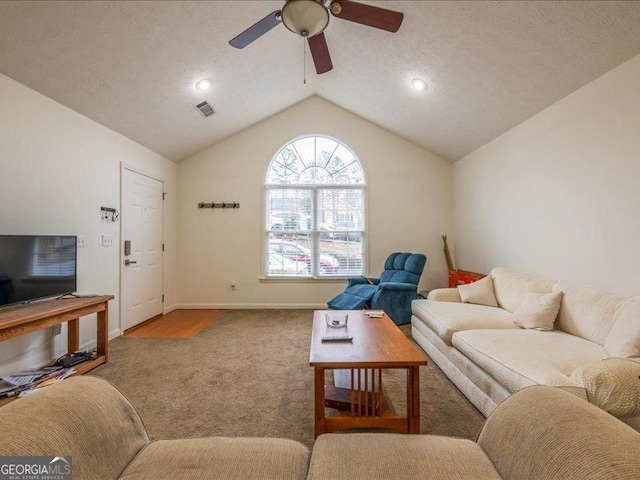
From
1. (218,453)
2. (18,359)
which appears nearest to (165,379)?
(18,359)

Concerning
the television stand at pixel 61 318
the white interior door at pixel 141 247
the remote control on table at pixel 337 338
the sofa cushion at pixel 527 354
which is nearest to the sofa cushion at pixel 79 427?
the remote control on table at pixel 337 338

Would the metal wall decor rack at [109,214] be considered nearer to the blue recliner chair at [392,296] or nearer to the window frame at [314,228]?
Result: the window frame at [314,228]

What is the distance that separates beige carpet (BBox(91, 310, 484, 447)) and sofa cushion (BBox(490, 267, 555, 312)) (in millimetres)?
1011

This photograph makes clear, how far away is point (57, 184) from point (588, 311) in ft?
14.8

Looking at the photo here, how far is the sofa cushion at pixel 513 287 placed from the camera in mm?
2773

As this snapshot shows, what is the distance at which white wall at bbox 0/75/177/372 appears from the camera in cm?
243

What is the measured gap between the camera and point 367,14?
220cm

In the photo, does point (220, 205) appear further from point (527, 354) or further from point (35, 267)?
point (527, 354)

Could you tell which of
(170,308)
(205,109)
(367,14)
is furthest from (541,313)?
(170,308)

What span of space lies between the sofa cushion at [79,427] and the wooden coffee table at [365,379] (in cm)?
90

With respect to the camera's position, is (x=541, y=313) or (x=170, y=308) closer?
(x=541, y=313)

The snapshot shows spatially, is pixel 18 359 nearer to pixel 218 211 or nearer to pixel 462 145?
pixel 218 211

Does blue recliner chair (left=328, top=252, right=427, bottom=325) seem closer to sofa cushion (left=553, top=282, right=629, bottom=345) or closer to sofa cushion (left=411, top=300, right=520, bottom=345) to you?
sofa cushion (left=411, top=300, right=520, bottom=345)

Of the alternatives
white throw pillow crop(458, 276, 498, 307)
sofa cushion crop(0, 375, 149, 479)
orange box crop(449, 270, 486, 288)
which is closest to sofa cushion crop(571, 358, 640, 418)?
white throw pillow crop(458, 276, 498, 307)
